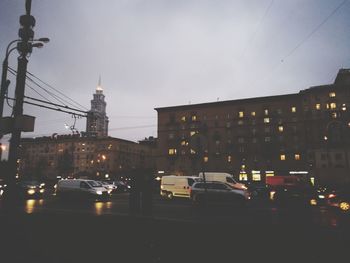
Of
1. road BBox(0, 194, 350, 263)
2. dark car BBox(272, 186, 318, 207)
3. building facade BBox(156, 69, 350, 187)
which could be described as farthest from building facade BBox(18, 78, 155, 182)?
road BBox(0, 194, 350, 263)

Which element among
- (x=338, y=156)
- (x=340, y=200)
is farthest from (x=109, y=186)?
(x=338, y=156)

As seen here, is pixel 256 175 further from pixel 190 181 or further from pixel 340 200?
pixel 340 200

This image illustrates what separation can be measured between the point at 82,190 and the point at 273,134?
2205 inches

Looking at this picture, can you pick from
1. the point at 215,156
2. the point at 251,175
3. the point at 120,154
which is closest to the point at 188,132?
the point at 215,156

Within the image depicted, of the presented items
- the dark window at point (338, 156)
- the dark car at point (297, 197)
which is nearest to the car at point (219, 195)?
the dark car at point (297, 197)

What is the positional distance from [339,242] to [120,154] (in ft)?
349

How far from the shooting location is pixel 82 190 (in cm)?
2228

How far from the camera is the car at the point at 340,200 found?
14.8 m

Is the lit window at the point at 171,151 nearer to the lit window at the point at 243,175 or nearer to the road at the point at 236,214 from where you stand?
the lit window at the point at 243,175

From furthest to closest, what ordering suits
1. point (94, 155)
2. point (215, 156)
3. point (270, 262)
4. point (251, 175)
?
point (94, 155) < point (215, 156) < point (251, 175) < point (270, 262)

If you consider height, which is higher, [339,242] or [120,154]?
[120,154]

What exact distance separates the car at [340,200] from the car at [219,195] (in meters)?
5.02

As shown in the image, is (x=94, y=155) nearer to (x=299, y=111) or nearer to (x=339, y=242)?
(x=299, y=111)

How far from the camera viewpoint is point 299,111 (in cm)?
6756
